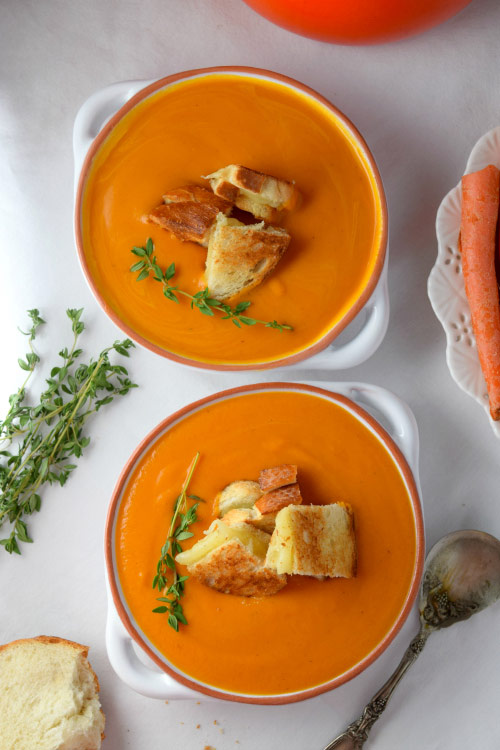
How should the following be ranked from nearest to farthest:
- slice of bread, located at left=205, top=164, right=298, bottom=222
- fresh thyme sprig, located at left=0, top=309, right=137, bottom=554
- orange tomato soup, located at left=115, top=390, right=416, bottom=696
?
slice of bread, located at left=205, top=164, right=298, bottom=222 < orange tomato soup, located at left=115, top=390, right=416, bottom=696 < fresh thyme sprig, located at left=0, top=309, right=137, bottom=554

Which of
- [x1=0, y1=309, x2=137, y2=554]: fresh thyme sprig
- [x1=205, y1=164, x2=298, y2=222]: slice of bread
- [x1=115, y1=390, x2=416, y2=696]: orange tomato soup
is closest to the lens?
[x1=205, y1=164, x2=298, y2=222]: slice of bread

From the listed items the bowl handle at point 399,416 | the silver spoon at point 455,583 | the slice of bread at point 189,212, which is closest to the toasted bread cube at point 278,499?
the bowl handle at point 399,416

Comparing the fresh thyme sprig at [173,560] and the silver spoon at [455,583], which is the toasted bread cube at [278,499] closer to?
the fresh thyme sprig at [173,560]

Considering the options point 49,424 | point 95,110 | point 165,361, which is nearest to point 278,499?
point 165,361

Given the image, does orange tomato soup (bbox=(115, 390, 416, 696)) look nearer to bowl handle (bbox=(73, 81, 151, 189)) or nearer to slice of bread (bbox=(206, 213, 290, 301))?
slice of bread (bbox=(206, 213, 290, 301))

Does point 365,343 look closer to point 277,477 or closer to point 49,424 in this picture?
point 277,477

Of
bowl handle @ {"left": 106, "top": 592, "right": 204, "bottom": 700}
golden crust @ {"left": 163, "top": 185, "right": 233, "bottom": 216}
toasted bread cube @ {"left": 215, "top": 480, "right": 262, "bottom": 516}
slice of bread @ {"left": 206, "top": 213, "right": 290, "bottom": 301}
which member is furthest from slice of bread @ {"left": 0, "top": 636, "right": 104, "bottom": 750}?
golden crust @ {"left": 163, "top": 185, "right": 233, "bottom": 216}
